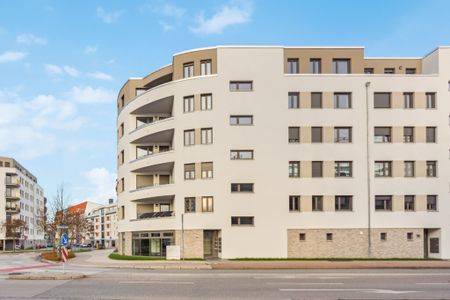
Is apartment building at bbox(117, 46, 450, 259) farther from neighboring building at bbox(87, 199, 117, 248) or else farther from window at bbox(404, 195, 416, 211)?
neighboring building at bbox(87, 199, 117, 248)

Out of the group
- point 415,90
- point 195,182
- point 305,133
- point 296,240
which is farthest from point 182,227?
point 415,90

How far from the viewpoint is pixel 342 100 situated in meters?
36.1

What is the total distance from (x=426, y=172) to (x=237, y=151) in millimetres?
15751

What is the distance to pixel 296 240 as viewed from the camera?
3466 centimetres

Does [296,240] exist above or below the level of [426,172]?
below

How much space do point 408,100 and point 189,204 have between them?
2041 centimetres

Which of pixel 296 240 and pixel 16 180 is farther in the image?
pixel 16 180

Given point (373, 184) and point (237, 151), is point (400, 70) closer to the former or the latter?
point (373, 184)

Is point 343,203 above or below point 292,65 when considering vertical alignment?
below

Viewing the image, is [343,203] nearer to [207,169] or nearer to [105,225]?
[207,169]

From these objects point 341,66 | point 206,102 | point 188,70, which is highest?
point 341,66

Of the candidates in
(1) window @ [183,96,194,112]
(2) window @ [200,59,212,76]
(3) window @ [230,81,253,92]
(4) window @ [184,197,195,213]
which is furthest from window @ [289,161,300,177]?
(2) window @ [200,59,212,76]

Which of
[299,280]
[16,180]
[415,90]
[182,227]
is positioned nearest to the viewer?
[299,280]

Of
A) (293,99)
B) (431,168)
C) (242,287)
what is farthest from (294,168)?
(242,287)
